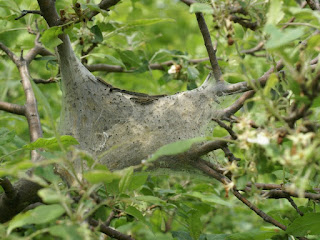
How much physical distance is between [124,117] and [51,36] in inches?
31.5

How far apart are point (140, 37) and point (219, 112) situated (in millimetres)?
1654

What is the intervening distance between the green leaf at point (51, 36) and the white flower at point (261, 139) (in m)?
1.24

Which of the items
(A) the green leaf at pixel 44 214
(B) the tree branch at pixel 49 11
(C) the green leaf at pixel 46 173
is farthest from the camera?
(B) the tree branch at pixel 49 11

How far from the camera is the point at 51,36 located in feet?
7.07

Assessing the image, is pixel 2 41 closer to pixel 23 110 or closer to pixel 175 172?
pixel 23 110

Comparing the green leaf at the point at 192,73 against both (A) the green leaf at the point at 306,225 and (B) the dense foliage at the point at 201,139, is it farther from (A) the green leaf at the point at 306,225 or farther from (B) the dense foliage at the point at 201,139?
(A) the green leaf at the point at 306,225

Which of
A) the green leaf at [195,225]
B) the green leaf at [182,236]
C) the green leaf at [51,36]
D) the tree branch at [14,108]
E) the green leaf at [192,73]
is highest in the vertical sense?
the green leaf at [51,36]

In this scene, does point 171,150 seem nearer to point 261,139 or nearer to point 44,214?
point 261,139

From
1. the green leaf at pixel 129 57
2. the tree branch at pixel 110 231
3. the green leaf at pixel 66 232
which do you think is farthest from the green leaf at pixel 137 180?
the green leaf at pixel 129 57

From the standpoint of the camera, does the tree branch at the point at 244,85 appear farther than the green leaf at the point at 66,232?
Yes

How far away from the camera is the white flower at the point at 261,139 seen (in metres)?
1.24

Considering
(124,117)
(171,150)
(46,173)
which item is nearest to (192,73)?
(124,117)

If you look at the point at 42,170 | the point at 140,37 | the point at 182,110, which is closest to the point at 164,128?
the point at 182,110

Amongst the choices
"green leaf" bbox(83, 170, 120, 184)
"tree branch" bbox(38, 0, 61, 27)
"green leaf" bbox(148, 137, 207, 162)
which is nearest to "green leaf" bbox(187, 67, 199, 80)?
"tree branch" bbox(38, 0, 61, 27)
